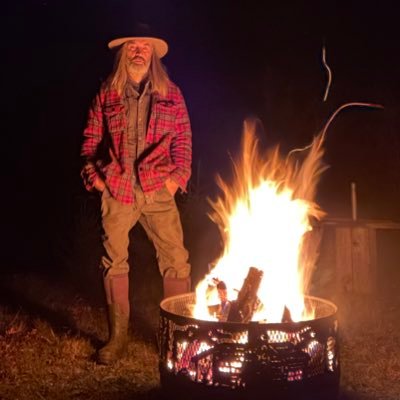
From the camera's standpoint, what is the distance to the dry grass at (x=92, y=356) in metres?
3.53

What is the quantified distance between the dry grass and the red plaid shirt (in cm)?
120

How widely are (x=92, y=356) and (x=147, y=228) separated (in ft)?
3.34

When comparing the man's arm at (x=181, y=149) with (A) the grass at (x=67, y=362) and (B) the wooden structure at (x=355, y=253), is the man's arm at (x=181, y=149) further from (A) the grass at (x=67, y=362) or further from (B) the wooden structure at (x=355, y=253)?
(B) the wooden structure at (x=355, y=253)

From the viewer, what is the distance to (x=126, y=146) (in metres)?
3.92

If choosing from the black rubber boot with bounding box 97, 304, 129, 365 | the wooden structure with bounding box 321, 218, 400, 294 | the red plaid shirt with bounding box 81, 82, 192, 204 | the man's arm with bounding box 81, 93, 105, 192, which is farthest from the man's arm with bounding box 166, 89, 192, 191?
the wooden structure with bounding box 321, 218, 400, 294

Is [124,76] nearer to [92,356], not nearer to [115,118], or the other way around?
[115,118]

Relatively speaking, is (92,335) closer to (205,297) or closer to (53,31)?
(205,297)

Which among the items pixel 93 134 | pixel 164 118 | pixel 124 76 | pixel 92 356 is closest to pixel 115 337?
pixel 92 356

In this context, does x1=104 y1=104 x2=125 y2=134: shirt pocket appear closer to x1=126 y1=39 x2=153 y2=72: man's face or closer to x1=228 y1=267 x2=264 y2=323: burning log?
x1=126 y1=39 x2=153 y2=72: man's face

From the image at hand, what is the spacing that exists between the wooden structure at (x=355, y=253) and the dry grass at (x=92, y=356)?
54 centimetres

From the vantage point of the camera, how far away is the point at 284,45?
34.8 ft

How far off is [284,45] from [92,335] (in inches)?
301

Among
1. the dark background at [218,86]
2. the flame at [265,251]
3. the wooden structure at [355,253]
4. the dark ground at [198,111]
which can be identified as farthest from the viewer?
the dark background at [218,86]

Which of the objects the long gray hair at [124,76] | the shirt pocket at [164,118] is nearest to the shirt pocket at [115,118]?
the long gray hair at [124,76]
